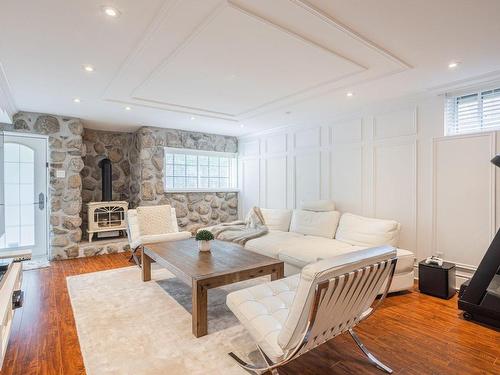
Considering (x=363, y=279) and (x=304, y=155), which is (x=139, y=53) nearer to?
(x=363, y=279)

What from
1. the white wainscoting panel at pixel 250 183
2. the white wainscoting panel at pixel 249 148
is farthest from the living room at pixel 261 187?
the white wainscoting panel at pixel 249 148

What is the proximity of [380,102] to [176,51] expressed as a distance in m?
2.97

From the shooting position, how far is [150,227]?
475 centimetres

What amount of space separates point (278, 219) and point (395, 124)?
2438 mm

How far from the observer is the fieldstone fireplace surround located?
4.90m

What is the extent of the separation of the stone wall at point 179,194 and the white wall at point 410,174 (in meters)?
1.96

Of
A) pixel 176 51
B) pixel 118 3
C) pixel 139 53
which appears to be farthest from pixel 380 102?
pixel 118 3

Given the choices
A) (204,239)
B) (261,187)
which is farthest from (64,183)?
(261,187)

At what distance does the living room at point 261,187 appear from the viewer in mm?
1983

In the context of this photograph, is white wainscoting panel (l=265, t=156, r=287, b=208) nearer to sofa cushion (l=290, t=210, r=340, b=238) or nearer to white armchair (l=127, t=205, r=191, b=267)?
sofa cushion (l=290, t=210, r=340, b=238)

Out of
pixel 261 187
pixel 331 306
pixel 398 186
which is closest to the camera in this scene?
pixel 331 306

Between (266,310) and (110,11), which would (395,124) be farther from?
(110,11)

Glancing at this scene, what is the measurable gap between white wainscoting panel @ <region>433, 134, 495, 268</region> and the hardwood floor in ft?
2.30

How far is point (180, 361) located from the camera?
6.71ft
